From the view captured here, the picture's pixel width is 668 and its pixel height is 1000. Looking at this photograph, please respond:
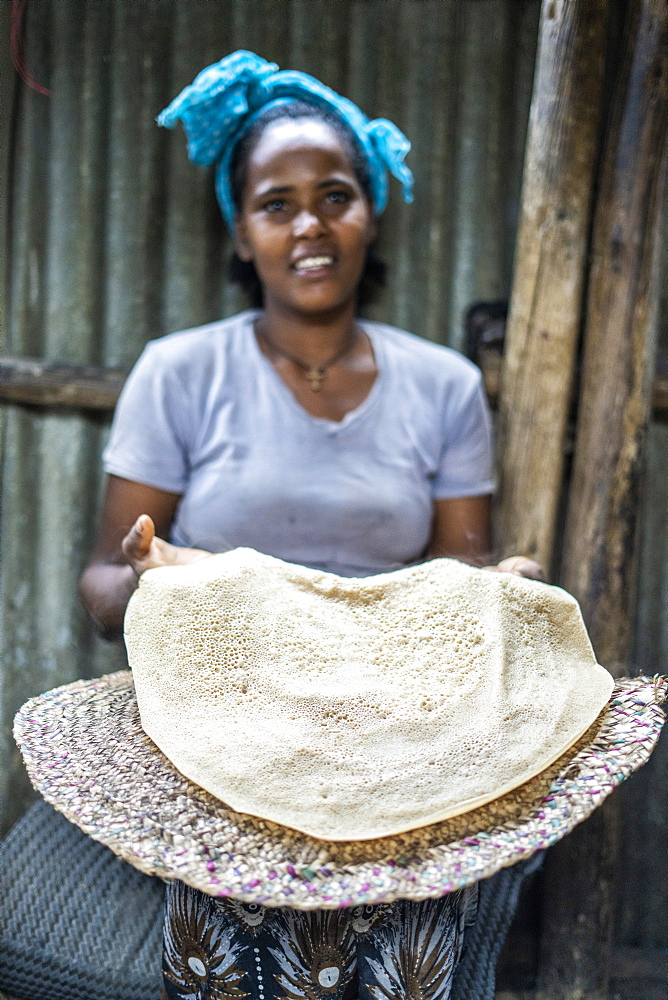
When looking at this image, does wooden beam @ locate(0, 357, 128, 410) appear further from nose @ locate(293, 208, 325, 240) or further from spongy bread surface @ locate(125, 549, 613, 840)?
spongy bread surface @ locate(125, 549, 613, 840)

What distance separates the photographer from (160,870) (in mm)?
858

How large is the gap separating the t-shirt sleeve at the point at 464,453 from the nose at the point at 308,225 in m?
0.47

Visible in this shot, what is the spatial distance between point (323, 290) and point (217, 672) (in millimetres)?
868

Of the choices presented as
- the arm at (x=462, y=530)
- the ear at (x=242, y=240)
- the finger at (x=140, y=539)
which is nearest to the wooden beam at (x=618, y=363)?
the arm at (x=462, y=530)

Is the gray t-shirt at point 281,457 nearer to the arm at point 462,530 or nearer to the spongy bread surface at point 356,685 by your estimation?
the arm at point 462,530

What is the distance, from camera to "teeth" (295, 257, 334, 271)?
5.10 ft

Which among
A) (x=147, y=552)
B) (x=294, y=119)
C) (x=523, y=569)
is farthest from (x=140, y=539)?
(x=294, y=119)

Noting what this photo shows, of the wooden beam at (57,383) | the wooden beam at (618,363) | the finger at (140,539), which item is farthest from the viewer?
the wooden beam at (57,383)

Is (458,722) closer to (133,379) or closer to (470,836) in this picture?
(470,836)

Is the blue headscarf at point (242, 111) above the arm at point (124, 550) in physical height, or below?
Result: above

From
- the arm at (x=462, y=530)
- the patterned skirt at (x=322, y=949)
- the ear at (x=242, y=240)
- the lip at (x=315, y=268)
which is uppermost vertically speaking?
the ear at (x=242, y=240)

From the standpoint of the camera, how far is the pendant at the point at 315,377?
1654 mm

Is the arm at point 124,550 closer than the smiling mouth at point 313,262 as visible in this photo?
Yes

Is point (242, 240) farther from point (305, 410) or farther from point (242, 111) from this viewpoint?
point (305, 410)
